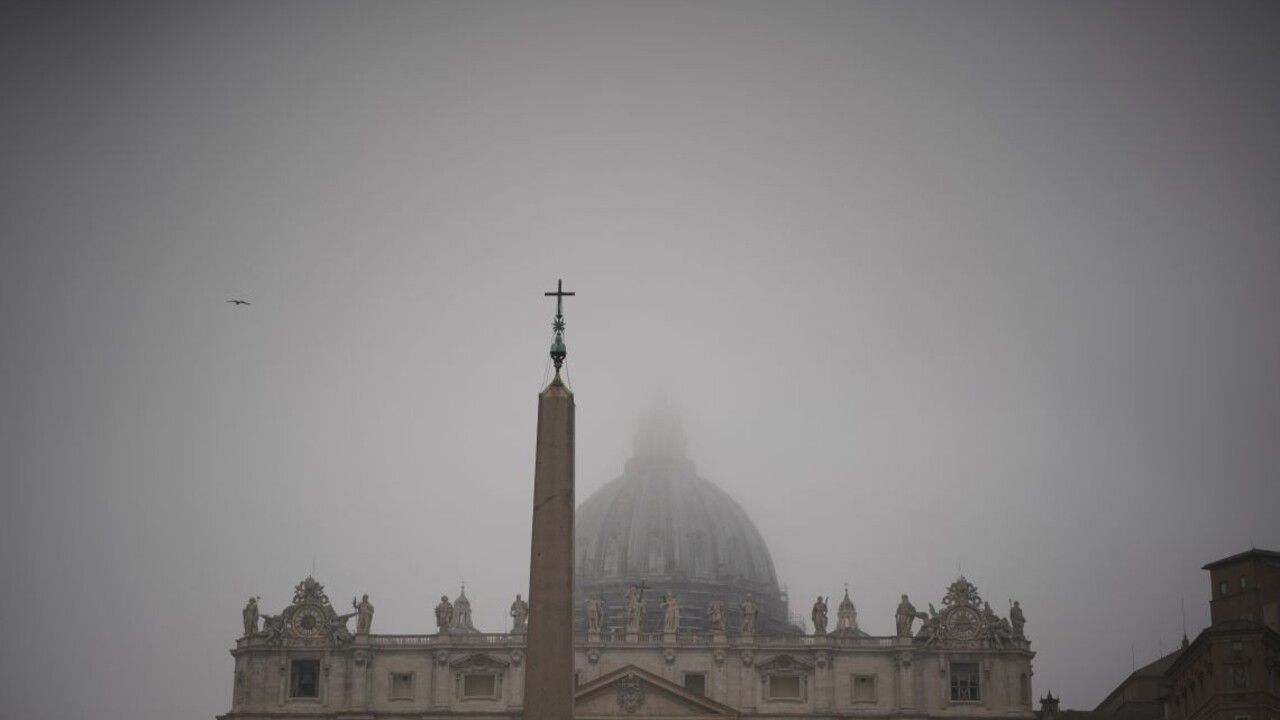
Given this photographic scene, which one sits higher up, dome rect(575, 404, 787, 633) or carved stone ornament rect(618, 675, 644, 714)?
dome rect(575, 404, 787, 633)

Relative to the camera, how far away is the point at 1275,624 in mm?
78750

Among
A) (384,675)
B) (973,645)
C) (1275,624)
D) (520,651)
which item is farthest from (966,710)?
(384,675)

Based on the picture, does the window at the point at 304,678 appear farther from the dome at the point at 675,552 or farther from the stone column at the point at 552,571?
the stone column at the point at 552,571

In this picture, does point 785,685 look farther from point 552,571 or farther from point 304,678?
→ point 552,571

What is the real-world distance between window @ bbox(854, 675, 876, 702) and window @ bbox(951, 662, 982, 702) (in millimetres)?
4184

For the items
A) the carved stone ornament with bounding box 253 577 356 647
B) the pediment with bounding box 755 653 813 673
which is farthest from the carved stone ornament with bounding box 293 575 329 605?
the pediment with bounding box 755 653 813 673

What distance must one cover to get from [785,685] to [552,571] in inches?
2318

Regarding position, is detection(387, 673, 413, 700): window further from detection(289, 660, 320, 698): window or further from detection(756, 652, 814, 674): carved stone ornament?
detection(756, 652, 814, 674): carved stone ornament

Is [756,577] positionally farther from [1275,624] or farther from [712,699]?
[1275,624]

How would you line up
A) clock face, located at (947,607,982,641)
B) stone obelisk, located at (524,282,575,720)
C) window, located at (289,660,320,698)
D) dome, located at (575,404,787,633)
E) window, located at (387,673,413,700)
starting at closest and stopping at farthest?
stone obelisk, located at (524,282,575,720) < window, located at (289,660,320,698) < window, located at (387,673,413,700) < clock face, located at (947,607,982,641) < dome, located at (575,404,787,633)

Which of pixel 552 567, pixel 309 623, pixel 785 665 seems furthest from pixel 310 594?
pixel 552 567

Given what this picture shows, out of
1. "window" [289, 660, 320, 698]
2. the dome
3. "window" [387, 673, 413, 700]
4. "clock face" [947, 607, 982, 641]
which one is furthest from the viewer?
the dome

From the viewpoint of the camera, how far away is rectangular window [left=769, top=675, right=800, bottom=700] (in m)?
82.7

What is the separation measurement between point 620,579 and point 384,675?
31587mm
